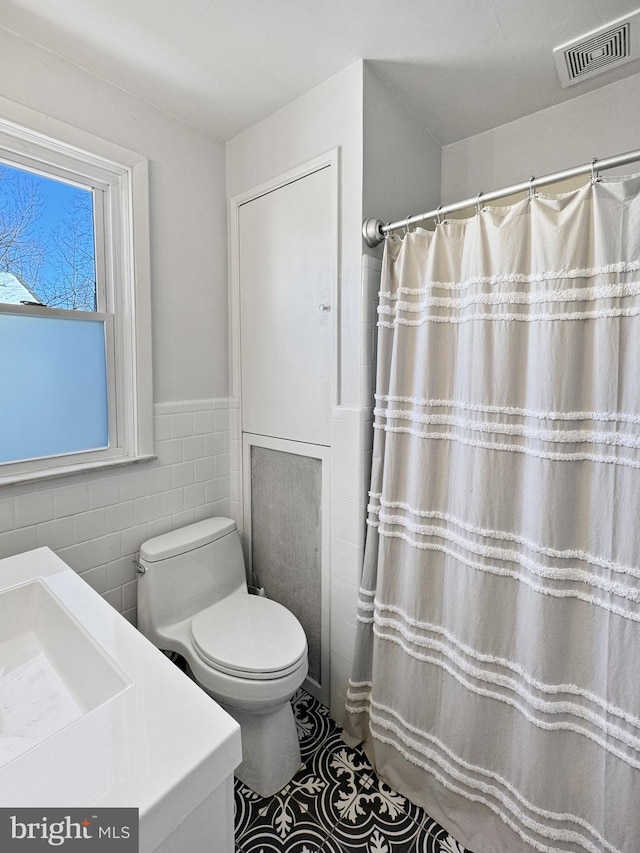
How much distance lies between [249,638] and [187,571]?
1.26ft

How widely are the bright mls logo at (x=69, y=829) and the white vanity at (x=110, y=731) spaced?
0.04 feet

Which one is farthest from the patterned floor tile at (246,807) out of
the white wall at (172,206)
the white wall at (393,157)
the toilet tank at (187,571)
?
the white wall at (393,157)

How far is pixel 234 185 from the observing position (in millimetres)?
1918

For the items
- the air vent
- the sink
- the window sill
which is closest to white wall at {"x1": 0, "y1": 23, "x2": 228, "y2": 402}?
the window sill

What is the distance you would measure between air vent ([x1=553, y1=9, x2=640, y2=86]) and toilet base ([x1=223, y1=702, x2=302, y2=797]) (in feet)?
7.67

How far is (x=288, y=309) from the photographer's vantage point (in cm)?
175

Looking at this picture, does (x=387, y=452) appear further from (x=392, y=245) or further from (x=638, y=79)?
(x=638, y=79)

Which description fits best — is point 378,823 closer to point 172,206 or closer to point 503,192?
point 503,192

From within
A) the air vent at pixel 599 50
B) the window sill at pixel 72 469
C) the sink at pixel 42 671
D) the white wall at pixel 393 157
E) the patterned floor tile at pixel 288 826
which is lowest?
the patterned floor tile at pixel 288 826

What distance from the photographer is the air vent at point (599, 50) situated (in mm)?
1253

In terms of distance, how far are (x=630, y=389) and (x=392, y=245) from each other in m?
0.85

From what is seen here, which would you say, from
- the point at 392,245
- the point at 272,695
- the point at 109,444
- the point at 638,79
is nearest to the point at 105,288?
the point at 109,444

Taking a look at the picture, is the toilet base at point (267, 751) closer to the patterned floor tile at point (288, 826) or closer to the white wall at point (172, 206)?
the patterned floor tile at point (288, 826)

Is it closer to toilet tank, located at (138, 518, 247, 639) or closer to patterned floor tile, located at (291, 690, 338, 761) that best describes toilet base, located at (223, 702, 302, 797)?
patterned floor tile, located at (291, 690, 338, 761)
